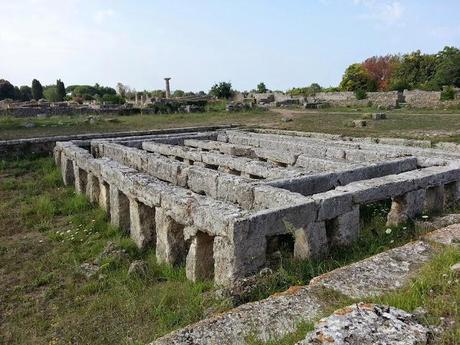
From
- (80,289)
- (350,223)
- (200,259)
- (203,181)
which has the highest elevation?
(203,181)

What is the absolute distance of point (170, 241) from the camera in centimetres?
515

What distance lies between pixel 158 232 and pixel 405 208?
10.7 feet

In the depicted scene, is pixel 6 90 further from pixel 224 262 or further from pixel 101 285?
pixel 224 262

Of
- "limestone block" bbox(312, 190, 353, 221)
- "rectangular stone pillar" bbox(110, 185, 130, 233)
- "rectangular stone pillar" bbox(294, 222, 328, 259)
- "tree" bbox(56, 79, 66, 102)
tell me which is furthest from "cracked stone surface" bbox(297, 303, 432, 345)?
"tree" bbox(56, 79, 66, 102)

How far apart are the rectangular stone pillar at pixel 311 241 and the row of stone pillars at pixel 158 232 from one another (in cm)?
98

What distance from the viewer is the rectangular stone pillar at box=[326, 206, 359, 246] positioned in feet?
15.7

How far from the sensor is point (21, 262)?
5.93 m

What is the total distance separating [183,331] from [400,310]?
135 centimetres

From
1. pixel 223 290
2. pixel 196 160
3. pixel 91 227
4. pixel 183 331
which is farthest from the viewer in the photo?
pixel 196 160

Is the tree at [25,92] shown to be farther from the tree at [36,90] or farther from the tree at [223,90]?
the tree at [223,90]

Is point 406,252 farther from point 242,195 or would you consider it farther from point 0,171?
point 0,171

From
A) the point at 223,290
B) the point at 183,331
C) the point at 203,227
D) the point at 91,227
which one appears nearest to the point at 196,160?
the point at 91,227

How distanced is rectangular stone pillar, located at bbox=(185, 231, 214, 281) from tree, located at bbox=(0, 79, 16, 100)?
5406cm

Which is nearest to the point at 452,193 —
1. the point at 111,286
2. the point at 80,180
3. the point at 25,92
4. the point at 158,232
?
the point at 158,232
